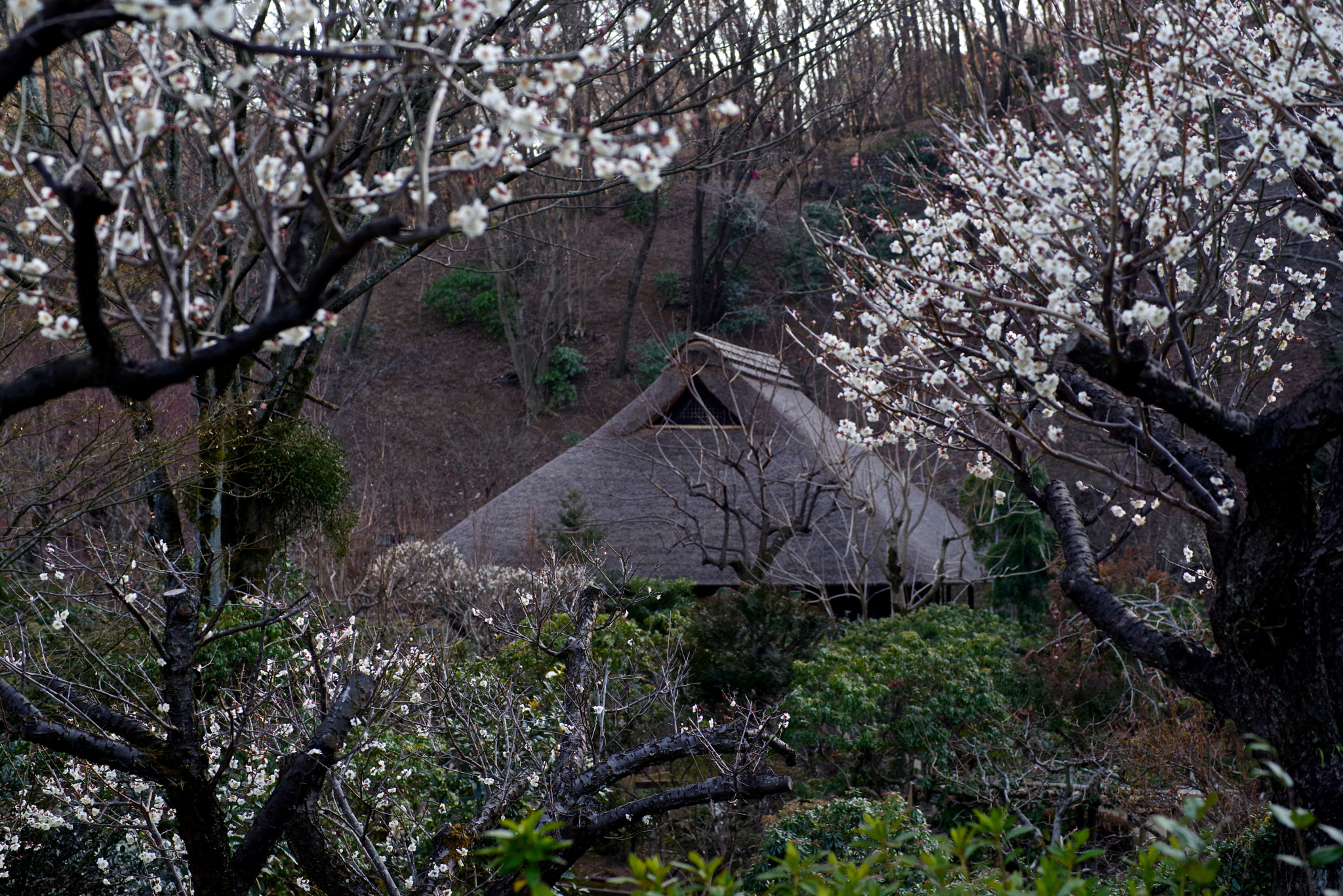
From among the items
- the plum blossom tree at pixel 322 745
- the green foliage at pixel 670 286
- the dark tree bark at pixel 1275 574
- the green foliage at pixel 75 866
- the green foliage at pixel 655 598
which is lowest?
the green foliage at pixel 655 598

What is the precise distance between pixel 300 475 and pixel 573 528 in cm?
435

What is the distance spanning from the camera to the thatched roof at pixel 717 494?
36.5ft

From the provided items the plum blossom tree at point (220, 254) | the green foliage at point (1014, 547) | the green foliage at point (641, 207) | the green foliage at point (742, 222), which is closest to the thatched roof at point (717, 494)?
the green foliage at point (1014, 547)

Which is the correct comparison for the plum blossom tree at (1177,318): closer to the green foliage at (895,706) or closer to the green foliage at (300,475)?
the green foliage at (895,706)

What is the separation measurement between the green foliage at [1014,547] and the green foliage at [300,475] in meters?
5.99

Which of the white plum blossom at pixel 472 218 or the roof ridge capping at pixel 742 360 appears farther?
the roof ridge capping at pixel 742 360

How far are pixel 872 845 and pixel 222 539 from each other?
5.96 m

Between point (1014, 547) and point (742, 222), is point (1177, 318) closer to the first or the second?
point (1014, 547)

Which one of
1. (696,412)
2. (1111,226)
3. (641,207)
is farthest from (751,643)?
(641,207)

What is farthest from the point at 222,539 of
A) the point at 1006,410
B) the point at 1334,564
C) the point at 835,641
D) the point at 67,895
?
the point at 1334,564

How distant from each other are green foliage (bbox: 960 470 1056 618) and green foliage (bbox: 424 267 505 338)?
14570 millimetres

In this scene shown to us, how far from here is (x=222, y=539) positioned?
7879 mm

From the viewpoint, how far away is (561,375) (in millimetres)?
21172

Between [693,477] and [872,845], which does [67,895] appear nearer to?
[872,845]
